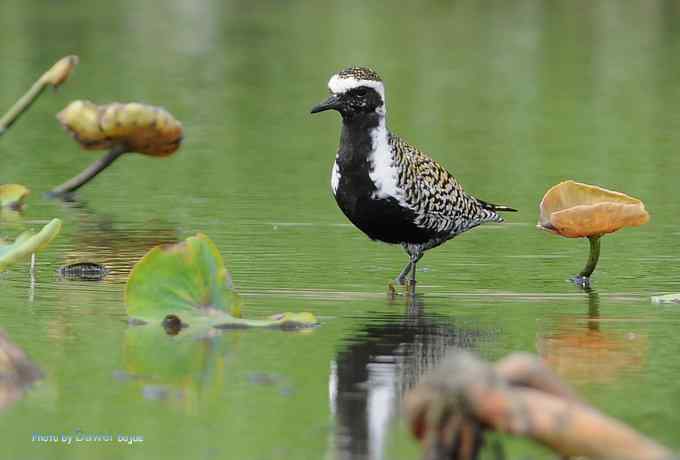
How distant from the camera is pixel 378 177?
990 cm

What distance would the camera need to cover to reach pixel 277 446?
20.7ft

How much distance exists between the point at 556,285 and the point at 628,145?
7418 mm

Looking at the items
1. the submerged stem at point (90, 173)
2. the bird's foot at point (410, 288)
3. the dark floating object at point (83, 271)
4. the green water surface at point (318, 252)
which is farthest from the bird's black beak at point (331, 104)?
the submerged stem at point (90, 173)

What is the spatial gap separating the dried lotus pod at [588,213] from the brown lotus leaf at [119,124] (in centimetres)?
320

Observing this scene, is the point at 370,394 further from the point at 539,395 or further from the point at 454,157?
the point at 454,157

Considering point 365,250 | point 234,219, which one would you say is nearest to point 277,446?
point 365,250

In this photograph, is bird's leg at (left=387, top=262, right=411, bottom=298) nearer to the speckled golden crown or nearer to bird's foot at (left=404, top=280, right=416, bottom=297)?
bird's foot at (left=404, top=280, right=416, bottom=297)

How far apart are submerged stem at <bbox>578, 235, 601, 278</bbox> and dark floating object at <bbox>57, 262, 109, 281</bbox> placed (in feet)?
8.62

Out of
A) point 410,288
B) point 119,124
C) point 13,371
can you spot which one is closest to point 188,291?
point 13,371

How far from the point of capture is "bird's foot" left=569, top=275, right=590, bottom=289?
1005cm

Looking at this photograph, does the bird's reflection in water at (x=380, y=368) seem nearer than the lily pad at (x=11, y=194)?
Yes

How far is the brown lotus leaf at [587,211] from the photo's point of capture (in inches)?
383

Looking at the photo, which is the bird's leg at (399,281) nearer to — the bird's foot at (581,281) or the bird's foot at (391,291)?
the bird's foot at (391,291)

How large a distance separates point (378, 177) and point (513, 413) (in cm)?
468
